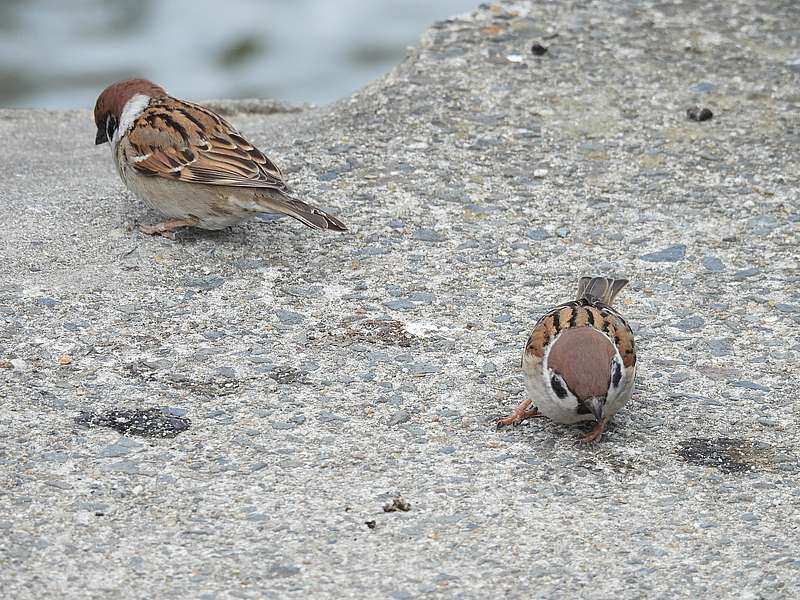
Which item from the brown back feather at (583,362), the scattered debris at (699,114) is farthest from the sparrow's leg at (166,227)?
the scattered debris at (699,114)

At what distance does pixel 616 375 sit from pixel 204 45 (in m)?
7.40

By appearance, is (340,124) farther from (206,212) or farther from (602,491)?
(602,491)

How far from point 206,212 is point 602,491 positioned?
7.39 feet

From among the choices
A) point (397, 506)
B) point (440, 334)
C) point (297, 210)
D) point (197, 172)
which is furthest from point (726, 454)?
point (197, 172)

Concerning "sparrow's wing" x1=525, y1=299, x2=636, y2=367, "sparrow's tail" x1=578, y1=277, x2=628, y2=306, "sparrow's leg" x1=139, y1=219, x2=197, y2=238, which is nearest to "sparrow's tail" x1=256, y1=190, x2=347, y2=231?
"sparrow's leg" x1=139, y1=219, x2=197, y2=238

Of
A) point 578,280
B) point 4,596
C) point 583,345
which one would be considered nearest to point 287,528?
point 4,596

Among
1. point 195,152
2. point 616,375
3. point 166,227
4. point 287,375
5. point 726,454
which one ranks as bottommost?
point 726,454

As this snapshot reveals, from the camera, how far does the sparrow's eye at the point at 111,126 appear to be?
18.0ft

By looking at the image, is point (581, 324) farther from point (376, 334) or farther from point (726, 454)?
point (376, 334)

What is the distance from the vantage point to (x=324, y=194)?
221 inches

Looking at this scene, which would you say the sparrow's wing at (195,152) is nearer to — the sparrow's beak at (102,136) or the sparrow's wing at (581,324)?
the sparrow's beak at (102,136)

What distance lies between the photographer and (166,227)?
520 centimetres

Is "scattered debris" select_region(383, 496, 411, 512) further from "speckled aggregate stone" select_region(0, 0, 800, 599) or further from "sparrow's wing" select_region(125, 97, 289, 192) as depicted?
"sparrow's wing" select_region(125, 97, 289, 192)

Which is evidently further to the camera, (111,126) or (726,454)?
(111,126)
